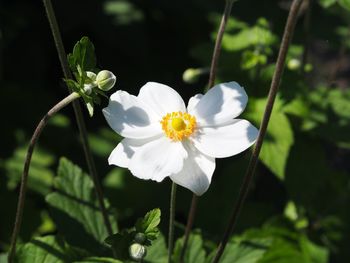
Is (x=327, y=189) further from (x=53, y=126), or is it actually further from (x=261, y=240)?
(x=53, y=126)

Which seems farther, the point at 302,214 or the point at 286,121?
the point at 302,214

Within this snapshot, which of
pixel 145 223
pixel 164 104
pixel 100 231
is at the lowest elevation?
pixel 100 231

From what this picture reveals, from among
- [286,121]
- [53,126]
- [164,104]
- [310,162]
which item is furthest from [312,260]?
[53,126]

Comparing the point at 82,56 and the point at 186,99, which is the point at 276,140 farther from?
the point at 186,99

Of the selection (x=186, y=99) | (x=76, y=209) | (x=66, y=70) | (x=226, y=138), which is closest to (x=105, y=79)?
(x=66, y=70)

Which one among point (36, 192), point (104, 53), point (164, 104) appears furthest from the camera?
point (104, 53)

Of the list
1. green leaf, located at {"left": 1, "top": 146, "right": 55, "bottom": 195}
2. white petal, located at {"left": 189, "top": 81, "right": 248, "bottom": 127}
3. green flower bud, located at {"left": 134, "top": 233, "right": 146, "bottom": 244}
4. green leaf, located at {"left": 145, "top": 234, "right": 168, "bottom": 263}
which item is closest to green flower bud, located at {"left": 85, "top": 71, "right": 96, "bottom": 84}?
white petal, located at {"left": 189, "top": 81, "right": 248, "bottom": 127}

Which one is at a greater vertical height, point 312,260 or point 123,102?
point 123,102
